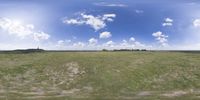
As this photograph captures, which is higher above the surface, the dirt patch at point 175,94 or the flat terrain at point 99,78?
the flat terrain at point 99,78

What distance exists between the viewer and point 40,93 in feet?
299

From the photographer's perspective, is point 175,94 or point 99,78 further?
point 99,78

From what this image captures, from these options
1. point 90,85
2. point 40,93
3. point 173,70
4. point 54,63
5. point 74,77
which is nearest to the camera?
point 40,93

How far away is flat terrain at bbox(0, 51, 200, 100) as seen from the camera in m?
88.4

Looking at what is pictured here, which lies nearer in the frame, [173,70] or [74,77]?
[74,77]

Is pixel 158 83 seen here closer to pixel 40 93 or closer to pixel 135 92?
pixel 135 92

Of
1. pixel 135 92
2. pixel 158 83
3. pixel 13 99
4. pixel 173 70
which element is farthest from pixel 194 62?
pixel 13 99

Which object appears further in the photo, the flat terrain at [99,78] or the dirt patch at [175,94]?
the flat terrain at [99,78]

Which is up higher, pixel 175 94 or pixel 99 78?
pixel 99 78

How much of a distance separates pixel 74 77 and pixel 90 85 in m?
9.06

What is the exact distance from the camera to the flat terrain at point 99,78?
290 feet

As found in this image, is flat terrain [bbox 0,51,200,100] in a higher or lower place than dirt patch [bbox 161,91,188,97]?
higher

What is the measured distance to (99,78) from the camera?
10394 cm

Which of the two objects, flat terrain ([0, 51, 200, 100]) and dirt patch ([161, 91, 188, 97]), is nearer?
dirt patch ([161, 91, 188, 97])
